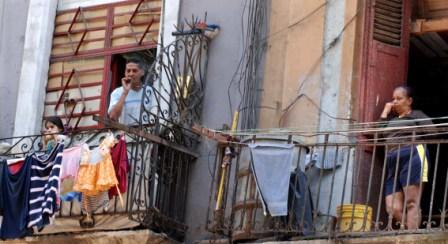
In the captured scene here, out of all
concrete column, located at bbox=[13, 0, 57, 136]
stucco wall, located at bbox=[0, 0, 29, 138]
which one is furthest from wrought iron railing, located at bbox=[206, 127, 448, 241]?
stucco wall, located at bbox=[0, 0, 29, 138]

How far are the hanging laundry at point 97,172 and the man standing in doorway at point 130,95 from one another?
962 mm

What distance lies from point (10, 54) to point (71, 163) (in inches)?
102

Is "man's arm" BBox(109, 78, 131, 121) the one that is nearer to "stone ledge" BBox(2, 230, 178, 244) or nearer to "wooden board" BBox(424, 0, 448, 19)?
"stone ledge" BBox(2, 230, 178, 244)

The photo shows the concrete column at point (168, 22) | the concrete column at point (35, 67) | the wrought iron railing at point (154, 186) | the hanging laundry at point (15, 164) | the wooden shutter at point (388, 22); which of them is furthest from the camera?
the concrete column at point (35, 67)

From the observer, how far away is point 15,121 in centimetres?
1752

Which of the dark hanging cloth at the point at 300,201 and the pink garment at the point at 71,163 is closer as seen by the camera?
the dark hanging cloth at the point at 300,201

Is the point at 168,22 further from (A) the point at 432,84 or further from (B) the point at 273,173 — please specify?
(A) the point at 432,84

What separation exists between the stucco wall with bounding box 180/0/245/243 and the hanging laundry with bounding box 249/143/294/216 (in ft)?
3.63

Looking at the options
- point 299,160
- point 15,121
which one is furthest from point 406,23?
point 15,121

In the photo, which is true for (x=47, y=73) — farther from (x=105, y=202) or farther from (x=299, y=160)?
(x=299, y=160)

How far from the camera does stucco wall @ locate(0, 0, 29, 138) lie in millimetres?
17641

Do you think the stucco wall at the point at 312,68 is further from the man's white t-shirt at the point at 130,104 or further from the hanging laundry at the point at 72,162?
the hanging laundry at the point at 72,162

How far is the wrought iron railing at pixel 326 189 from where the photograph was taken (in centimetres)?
1473

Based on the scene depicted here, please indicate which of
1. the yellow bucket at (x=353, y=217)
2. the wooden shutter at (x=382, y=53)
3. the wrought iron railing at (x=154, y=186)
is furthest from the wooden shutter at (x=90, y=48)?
the yellow bucket at (x=353, y=217)
